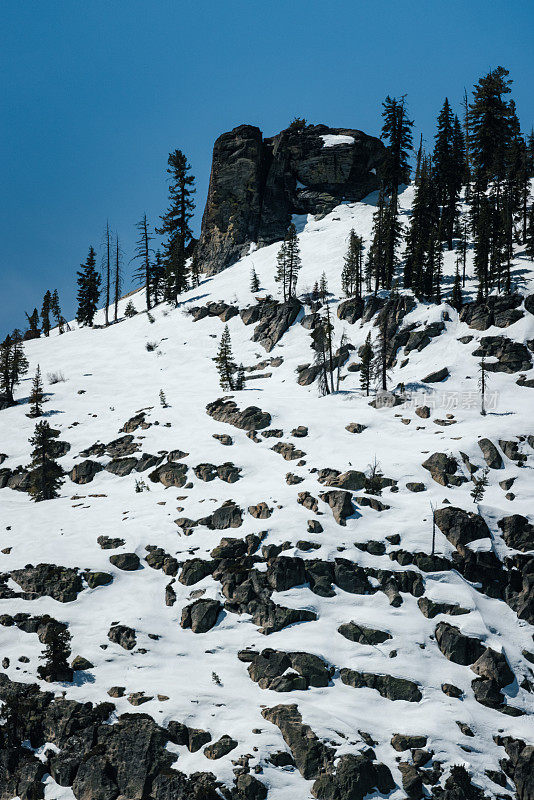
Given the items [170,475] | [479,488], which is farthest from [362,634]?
[170,475]

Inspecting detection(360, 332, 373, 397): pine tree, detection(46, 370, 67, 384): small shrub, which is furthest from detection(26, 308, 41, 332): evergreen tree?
detection(360, 332, 373, 397): pine tree

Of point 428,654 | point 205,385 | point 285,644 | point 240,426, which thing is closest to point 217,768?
point 285,644

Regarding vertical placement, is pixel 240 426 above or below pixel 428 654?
above

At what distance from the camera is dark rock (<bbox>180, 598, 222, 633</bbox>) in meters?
21.8

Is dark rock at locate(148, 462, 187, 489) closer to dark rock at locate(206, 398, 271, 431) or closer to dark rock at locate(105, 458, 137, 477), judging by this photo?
dark rock at locate(105, 458, 137, 477)

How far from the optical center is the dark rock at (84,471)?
112 ft

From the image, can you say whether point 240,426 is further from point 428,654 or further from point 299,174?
point 299,174

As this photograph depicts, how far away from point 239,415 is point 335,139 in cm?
6204

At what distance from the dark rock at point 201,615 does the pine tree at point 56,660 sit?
4.84m

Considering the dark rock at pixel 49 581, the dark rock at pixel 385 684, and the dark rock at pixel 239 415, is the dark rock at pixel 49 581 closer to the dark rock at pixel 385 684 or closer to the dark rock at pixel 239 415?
the dark rock at pixel 385 684

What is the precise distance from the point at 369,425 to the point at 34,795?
86.0 feet

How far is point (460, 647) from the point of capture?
19953mm

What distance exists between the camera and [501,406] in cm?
3466

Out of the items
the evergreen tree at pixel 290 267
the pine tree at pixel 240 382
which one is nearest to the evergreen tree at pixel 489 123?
the evergreen tree at pixel 290 267
